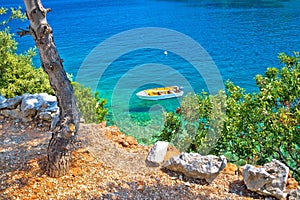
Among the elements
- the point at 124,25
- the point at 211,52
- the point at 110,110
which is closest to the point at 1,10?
the point at 110,110

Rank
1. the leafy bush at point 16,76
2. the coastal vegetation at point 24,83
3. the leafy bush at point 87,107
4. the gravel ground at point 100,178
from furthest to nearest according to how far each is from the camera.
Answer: the leafy bush at point 16,76 → the coastal vegetation at point 24,83 → the leafy bush at point 87,107 → the gravel ground at point 100,178

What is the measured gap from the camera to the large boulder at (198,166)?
4422 millimetres

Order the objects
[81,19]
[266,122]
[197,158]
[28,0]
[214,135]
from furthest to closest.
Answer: [81,19]
[214,135]
[266,122]
[197,158]
[28,0]

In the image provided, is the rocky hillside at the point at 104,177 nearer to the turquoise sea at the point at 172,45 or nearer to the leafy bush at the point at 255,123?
the leafy bush at the point at 255,123

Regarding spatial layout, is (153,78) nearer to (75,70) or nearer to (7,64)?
(75,70)

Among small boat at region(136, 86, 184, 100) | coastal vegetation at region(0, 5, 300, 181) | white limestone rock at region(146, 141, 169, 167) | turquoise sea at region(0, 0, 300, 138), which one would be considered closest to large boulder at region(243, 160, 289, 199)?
white limestone rock at region(146, 141, 169, 167)

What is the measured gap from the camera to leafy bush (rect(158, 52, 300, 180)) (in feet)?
19.8

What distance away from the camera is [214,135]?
6559 millimetres

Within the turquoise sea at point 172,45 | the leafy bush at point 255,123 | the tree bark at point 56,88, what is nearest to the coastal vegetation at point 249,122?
the leafy bush at point 255,123

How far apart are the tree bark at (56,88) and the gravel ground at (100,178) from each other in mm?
245

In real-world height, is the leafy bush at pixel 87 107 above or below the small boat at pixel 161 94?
below

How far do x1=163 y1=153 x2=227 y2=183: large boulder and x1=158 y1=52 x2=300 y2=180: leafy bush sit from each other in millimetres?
1954

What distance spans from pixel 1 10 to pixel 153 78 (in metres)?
14.5

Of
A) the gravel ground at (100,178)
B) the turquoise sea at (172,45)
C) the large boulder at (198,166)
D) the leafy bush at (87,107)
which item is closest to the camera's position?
the gravel ground at (100,178)
